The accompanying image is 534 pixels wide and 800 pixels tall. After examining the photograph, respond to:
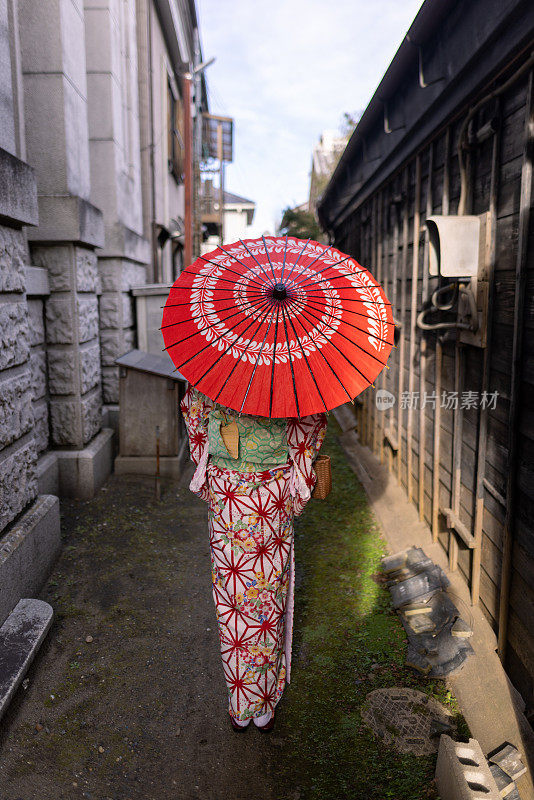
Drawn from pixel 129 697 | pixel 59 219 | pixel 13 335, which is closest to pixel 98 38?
pixel 59 219

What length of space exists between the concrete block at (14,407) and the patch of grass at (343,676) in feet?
7.38

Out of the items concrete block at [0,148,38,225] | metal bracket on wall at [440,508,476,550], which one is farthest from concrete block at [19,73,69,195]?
metal bracket on wall at [440,508,476,550]

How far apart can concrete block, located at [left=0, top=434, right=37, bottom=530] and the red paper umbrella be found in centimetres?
177

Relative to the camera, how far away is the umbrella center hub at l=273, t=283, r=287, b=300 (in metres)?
2.25

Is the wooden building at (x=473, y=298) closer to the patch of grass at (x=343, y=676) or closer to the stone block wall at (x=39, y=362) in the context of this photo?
the patch of grass at (x=343, y=676)

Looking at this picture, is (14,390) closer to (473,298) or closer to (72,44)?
(473,298)

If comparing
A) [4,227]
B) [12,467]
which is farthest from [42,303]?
[12,467]

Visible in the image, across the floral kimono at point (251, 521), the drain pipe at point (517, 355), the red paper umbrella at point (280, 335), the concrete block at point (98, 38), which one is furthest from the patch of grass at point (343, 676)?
the concrete block at point (98, 38)

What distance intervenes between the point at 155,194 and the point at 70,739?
8823mm

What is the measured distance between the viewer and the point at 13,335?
363cm

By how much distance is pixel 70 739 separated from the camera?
2.65 metres

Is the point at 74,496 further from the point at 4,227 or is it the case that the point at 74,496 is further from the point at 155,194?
→ the point at 155,194

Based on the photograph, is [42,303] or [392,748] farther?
[42,303]

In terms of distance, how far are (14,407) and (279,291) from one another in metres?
2.27
